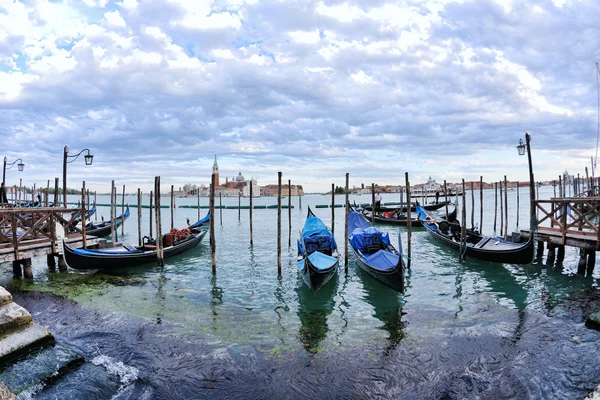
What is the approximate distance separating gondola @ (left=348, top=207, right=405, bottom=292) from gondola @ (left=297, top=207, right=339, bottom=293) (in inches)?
29.0

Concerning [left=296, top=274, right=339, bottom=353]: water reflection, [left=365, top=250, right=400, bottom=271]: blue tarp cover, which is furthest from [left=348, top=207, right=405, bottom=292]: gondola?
[left=296, top=274, right=339, bottom=353]: water reflection

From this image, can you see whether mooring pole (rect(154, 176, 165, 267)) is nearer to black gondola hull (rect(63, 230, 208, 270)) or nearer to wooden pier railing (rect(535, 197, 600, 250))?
black gondola hull (rect(63, 230, 208, 270))

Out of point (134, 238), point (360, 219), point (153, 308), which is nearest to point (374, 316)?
point (153, 308)

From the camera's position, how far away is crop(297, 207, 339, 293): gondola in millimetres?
8523

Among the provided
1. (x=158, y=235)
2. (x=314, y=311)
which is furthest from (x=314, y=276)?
(x=158, y=235)

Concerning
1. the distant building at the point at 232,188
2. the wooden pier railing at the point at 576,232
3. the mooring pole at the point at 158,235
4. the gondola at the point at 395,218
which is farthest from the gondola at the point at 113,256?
the distant building at the point at 232,188

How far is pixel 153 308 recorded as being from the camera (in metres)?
7.61

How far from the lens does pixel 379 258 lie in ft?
30.8

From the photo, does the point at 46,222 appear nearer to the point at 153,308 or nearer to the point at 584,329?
the point at 153,308

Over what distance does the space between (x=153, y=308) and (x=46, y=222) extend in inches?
192

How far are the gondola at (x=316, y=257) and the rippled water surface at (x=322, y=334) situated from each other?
34 centimetres

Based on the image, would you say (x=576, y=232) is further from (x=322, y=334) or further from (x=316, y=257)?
(x=322, y=334)

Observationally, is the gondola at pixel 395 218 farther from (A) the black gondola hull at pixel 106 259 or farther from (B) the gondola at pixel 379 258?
(A) the black gondola hull at pixel 106 259

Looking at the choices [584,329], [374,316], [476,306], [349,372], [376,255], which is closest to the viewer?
[349,372]
